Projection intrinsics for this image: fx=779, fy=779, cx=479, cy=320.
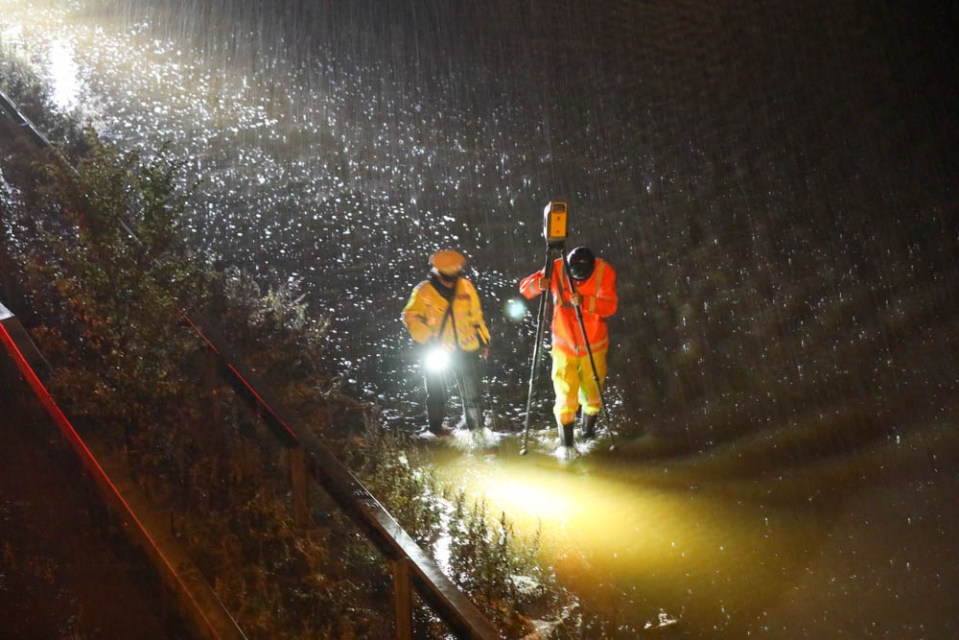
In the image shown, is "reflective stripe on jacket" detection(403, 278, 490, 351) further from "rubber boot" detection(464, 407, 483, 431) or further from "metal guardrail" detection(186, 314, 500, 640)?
"metal guardrail" detection(186, 314, 500, 640)

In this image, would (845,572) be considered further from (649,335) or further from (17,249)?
(17,249)

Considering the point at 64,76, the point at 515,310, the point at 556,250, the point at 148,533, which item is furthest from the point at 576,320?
the point at 64,76

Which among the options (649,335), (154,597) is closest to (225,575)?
(154,597)

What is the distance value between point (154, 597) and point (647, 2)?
61.6ft

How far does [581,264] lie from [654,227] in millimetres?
5234

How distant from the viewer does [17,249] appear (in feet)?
26.1

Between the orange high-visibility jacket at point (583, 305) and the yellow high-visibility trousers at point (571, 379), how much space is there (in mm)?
68

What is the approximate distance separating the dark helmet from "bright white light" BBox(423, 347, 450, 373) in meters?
1.45

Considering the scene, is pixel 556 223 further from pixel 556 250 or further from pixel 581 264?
pixel 581 264

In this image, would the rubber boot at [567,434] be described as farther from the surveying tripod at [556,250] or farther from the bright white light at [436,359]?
the bright white light at [436,359]

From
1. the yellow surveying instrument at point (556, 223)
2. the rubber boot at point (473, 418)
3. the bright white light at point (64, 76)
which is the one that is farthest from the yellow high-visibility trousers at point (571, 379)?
the bright white light at point (64, 76)

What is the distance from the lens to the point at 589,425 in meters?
7.36

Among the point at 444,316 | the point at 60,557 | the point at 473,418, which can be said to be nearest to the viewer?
the point at 60,557

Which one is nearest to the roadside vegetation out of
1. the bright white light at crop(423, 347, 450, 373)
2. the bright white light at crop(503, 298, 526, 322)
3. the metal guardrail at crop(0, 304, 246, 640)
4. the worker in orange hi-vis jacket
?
the metal guardrail at crop(0, 304, 246, 640)
